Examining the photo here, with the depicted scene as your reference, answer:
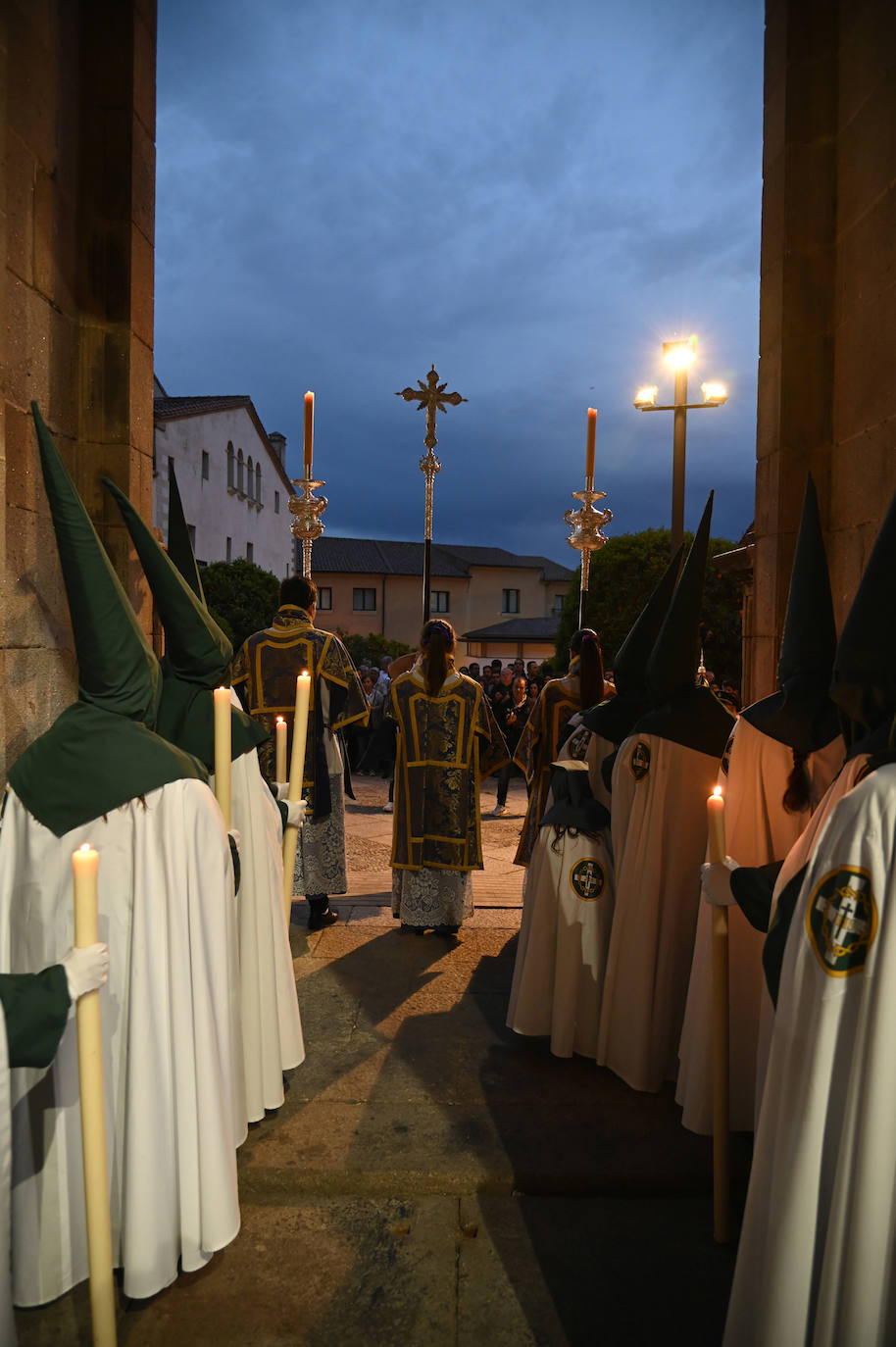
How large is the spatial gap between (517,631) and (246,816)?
37.9 metres

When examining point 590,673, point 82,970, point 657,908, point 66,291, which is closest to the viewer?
point 82,970

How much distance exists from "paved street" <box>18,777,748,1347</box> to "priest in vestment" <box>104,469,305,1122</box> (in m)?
0.31

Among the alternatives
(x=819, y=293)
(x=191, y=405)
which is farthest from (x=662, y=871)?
(x=191, y=405)

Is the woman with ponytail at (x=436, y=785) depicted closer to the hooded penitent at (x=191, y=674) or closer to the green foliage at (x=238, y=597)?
the hooded penitent at (x=191, y=674)

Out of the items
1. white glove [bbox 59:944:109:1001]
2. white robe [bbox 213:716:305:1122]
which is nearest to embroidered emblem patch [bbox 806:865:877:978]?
white glove [bbox 59:944:109:1001]

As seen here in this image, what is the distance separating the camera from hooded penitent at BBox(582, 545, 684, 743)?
366 centimetres

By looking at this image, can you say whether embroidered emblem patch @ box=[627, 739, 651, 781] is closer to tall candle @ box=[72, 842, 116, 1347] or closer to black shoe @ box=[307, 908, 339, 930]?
tall candle @ box=[72, 842, 116, 1347]

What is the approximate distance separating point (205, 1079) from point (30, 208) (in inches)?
137

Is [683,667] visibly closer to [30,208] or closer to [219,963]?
[219,963]

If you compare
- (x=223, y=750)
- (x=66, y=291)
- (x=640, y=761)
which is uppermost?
(x=66, y=291)

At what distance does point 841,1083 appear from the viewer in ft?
5.46

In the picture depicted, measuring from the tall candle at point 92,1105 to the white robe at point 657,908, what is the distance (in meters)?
2.16

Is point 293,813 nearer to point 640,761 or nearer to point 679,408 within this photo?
point 640,761

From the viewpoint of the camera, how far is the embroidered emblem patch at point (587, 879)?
3605 mm
